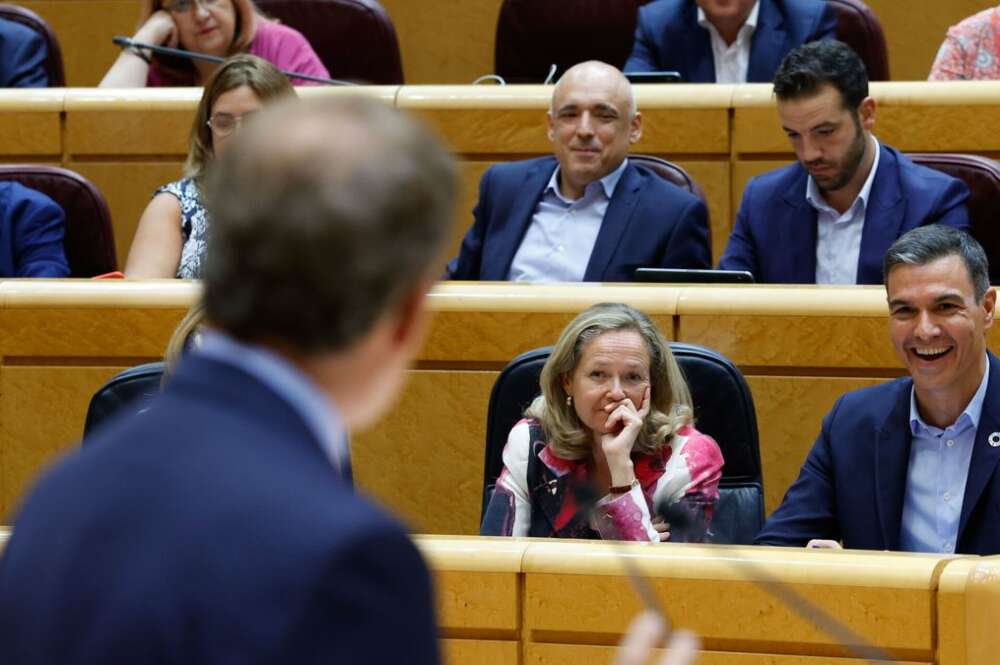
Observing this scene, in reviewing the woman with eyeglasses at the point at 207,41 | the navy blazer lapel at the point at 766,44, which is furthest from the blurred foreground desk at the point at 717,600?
the woman with eyeglasses at the point at 207,41

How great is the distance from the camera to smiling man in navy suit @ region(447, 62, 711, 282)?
230 centimetres

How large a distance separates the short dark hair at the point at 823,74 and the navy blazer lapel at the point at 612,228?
237 mm

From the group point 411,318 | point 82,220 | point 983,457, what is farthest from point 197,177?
point 411,318

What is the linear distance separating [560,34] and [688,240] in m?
0.90

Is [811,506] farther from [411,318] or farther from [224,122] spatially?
[411,318]

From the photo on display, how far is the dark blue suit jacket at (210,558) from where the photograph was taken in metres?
0.49

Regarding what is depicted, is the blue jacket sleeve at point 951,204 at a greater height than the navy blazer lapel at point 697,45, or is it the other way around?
the navy blazer lapel at point 697,45

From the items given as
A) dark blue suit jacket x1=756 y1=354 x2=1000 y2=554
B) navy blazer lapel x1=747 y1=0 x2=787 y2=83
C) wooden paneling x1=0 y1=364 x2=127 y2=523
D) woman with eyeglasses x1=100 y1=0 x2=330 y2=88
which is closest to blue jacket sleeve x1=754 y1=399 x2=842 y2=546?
dark blue suit jacket x1=756 y1=354 x2=1000 y2=554

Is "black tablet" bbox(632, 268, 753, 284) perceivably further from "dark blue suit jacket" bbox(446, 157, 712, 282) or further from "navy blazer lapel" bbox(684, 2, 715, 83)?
"navy blazer lapel" bbox(684, 2, 715, 83)

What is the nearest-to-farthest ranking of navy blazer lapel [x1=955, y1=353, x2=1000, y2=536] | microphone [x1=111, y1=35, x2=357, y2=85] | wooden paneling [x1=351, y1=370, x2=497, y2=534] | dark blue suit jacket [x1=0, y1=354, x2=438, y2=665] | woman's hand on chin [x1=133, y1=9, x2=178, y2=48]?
dark blue suit jacket [x1=0, y1=354, x2=438, y2=665]
navy blazer lapel [x1=955, y1=353, x2=1000, y2=536]
wooden paneling [x1=351, y1=370, x2=497, y2=534]
microphone [x1=111, y1=35, x2=357, y2=85]
woman's hand on chin [x1=133, y1=9, x2=178, y2=48]

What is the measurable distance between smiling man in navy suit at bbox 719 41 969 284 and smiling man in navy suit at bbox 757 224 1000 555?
0.42 metres

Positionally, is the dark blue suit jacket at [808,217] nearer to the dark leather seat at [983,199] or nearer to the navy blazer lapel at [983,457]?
the dark leather seat at [983,199]

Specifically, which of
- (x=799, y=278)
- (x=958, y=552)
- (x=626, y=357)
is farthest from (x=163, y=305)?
(x=958, y=552)

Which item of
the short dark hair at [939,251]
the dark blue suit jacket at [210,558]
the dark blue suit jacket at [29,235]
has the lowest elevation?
the dark blue suit jacket at [29,235]
